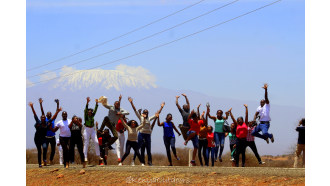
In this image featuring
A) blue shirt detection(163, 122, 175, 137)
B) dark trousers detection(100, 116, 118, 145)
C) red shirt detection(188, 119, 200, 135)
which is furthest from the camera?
dark trousers detection(100, 116, 118, 145)

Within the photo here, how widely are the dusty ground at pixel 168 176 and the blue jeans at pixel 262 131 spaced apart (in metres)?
1.92

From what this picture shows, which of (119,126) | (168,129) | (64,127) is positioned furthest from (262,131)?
(64,127)

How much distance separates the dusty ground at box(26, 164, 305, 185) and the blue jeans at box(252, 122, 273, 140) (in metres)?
1.92

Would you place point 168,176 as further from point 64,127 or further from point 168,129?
point 64,127

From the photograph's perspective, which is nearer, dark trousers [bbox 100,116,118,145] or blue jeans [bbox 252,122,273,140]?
blue jeans [bbox 252,122,273,140]

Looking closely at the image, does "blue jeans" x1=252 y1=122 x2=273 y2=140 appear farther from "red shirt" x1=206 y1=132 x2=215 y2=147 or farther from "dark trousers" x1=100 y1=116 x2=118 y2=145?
"dark trousers" x1=100 y1=116 x2=118 y2=145

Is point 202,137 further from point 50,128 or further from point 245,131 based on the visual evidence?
point 50,128

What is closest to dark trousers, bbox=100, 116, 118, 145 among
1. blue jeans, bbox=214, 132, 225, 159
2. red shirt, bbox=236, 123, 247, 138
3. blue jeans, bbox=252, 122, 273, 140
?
blue jeans, bbox=214, 132, 225, 159

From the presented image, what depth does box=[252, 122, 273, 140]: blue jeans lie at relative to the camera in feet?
76.5

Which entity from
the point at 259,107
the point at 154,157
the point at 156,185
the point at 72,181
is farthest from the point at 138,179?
the point at 154,157

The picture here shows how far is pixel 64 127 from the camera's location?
997 inches

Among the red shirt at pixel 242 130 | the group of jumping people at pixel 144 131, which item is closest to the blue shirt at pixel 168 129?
the group of jumping people at pixel 144 131

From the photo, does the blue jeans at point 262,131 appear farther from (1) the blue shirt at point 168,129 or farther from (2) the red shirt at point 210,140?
(1) the blue shirt at point 168,129

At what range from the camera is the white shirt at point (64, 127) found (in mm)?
25328
